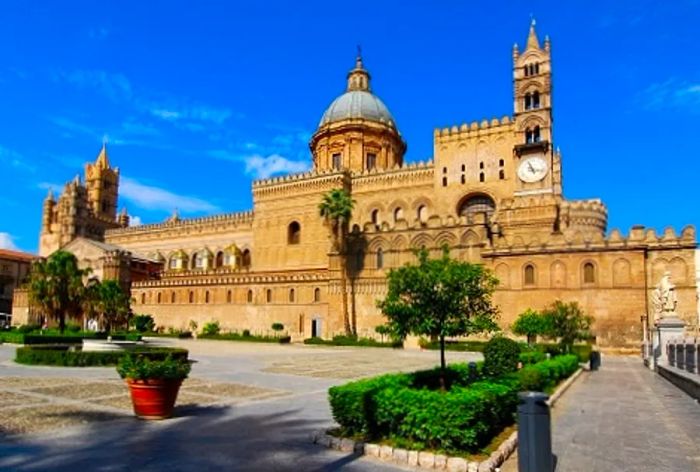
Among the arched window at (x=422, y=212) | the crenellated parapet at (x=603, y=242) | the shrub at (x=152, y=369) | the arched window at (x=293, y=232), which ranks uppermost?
the arched window at (x=422, y=212)

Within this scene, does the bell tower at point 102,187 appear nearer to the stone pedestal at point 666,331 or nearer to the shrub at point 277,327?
A: the shrub at point 277,327

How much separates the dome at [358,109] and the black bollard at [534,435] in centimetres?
5647

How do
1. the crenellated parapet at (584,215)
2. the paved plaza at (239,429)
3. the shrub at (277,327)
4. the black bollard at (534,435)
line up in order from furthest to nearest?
the shrub at (277,327), the crenellated parapet at (584,215), the paved plaza at (239,429), the black bollard at (534,435)

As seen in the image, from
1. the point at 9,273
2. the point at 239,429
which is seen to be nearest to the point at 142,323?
the point at 9,273

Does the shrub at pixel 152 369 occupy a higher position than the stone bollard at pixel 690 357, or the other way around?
the shrub at pixel 152 369

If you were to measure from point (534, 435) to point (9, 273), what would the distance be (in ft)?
277

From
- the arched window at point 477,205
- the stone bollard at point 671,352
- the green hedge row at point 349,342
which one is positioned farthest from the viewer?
the arched window at point 477,205

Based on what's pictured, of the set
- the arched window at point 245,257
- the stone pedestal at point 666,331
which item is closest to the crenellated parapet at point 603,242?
the stone pedestal at point 666,331

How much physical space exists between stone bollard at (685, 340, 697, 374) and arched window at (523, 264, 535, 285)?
2337cm

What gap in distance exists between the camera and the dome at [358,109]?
197 ft

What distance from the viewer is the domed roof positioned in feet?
198

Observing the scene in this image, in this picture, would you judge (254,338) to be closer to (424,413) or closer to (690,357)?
(690,357)

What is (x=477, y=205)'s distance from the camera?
48969 mm

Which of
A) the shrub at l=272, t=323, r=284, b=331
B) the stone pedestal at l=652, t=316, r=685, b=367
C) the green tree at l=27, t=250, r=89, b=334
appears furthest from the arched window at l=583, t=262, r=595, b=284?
the green tree at l=27, t=250, r=89, b=334
